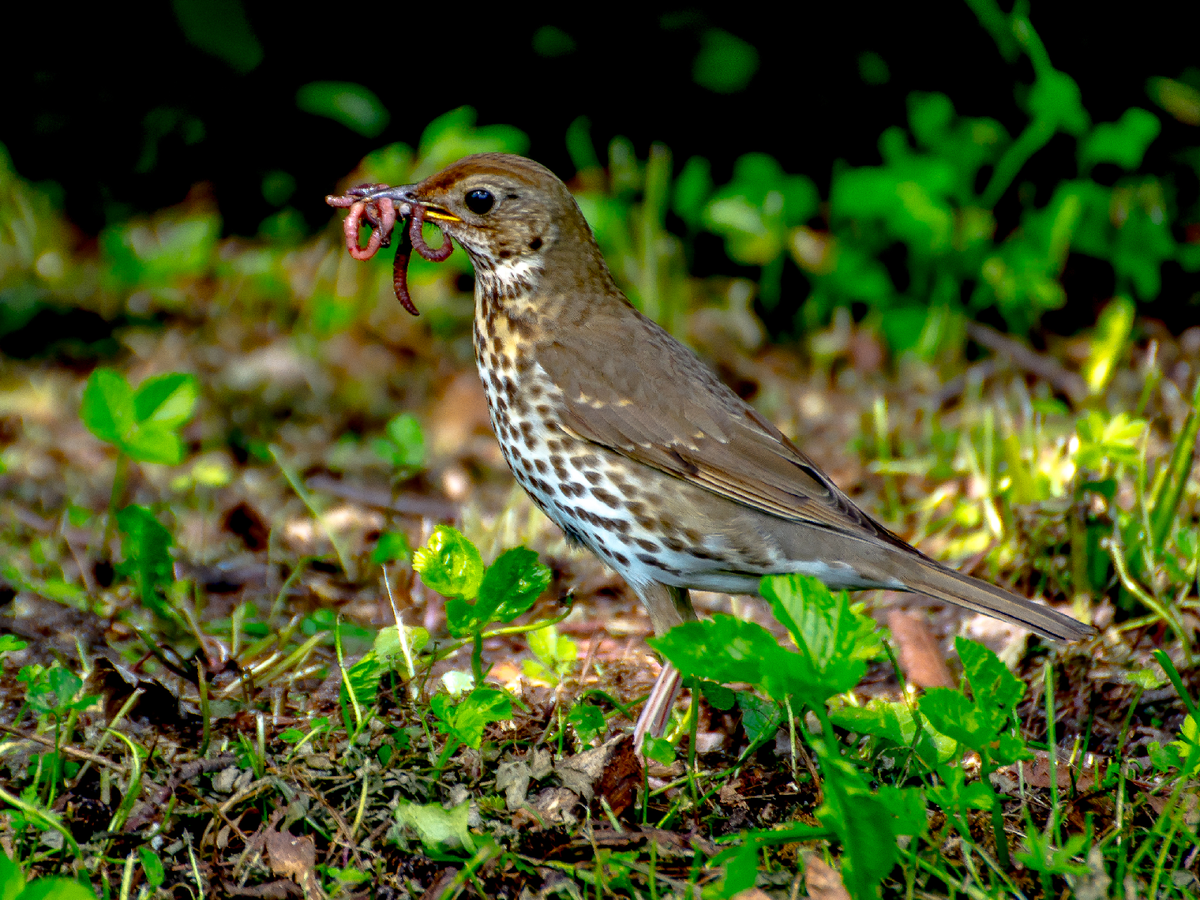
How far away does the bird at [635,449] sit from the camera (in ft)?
9.16

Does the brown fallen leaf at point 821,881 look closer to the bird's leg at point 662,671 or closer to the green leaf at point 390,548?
the bird's leg at point 662,671

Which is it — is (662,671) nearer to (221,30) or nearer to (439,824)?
(439,824)

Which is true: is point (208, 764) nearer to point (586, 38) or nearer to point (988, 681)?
point (988, 681)

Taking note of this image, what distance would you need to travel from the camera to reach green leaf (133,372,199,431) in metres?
2.99

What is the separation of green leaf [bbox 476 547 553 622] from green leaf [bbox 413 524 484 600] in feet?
0.08

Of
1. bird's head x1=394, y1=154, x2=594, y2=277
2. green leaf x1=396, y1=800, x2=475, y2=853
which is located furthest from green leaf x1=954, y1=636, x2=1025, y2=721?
bird's head x1=394, y1=154, x2=594, y2=277

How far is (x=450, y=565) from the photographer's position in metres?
2.35

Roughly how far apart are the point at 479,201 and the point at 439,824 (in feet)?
5.01

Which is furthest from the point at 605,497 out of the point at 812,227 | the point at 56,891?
the point at 812,227

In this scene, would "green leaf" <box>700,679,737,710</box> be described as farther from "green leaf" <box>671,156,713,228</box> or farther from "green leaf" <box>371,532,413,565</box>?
"green leaf" <box>671,156,713,228</box>

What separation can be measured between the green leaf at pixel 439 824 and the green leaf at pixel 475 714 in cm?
14

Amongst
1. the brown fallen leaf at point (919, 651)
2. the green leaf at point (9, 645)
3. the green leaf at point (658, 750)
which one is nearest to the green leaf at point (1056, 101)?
the brown fallen leaf at point (919, 651)

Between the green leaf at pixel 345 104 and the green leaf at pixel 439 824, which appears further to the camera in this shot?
the green leaf at pixel 345 104

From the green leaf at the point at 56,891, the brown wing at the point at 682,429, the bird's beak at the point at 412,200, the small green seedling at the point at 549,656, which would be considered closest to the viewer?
the green leaf at the point at 56,891
